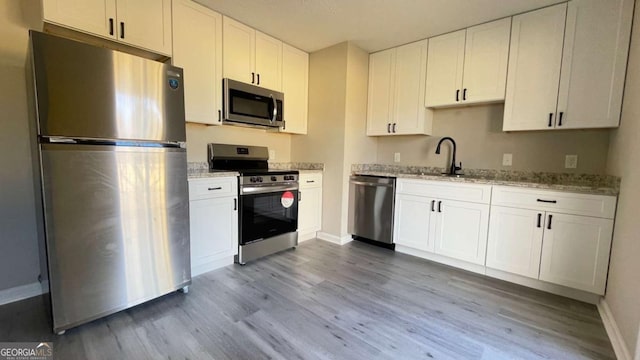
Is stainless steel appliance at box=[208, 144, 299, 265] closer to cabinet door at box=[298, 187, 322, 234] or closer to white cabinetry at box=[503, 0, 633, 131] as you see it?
cabinet door at box=[298, 187, 322, 234]

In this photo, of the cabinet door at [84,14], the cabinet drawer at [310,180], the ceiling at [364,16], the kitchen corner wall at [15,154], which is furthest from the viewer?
the cabinet drawer at [310,180]

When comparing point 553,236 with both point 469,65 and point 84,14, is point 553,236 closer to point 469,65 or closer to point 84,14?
point 469,65

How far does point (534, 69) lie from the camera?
7.97 ft

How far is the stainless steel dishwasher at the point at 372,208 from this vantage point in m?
3.16

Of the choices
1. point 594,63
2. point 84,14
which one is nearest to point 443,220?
point 594,63

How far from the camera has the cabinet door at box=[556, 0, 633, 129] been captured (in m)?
2.06

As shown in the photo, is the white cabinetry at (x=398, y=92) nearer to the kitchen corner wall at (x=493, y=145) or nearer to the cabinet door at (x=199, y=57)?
the kitchen corner wall at (x=493, y=145)

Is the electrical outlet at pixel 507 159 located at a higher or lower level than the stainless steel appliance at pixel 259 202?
higher

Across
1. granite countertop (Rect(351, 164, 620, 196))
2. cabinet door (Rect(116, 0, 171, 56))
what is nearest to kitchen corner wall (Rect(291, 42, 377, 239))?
granite countertop (Rect(351, 164, 620, 196))

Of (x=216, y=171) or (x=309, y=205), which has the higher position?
(x=216, y=171)

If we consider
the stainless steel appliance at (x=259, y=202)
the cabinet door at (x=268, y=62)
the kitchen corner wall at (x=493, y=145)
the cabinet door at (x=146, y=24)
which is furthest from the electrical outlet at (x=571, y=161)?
the cabinet door at (x=146, y=24)

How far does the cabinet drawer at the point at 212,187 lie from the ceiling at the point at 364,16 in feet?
5.39

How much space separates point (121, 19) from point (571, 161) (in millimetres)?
4048

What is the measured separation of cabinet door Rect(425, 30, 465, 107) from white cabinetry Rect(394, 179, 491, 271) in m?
0.98
